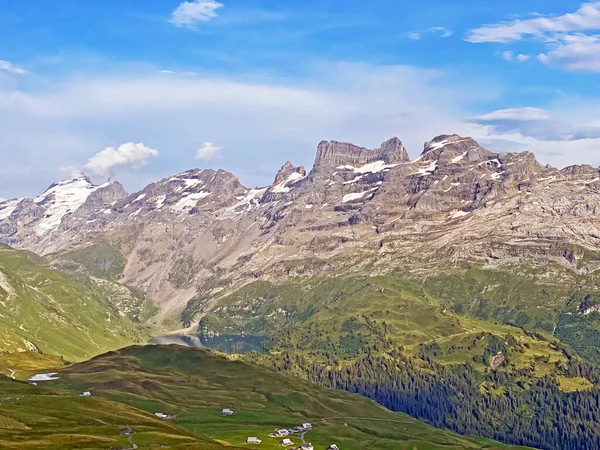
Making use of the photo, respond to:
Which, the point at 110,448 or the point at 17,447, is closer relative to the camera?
the point at 17,447

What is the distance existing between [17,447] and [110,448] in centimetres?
2166

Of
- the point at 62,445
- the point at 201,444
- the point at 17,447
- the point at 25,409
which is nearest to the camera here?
the point at 17,447

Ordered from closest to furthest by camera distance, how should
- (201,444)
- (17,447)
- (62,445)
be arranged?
(17,447) < (62,445) < (201,444)

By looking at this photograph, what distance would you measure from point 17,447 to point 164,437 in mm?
44216

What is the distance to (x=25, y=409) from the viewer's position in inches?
7825

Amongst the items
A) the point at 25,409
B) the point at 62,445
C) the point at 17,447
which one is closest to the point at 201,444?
the point at 62,445

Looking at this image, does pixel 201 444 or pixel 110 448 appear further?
pixel 201 444

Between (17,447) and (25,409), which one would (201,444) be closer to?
(17,447)

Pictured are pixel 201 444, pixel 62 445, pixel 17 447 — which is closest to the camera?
pixel 17 447

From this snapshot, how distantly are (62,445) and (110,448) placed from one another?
10761mm

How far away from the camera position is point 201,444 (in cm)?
17112

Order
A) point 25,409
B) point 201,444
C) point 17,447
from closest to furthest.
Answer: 1. point 17,447
2. point 201,444
3. point 25,409

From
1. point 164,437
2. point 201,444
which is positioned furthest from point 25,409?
point 201,444

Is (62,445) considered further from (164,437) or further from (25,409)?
(25,409)
